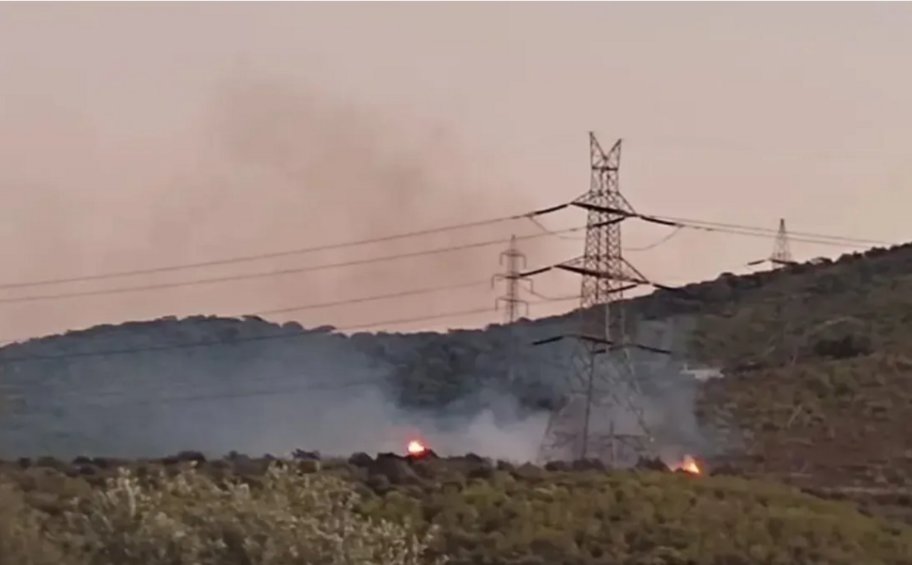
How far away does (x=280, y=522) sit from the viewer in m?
17.4

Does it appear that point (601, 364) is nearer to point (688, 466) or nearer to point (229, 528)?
point (688, 466)

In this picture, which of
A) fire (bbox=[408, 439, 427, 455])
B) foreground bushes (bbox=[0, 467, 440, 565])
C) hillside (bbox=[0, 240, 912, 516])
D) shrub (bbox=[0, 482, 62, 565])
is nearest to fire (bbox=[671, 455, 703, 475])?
hillside (bbox=[0, 240, 912, 516])

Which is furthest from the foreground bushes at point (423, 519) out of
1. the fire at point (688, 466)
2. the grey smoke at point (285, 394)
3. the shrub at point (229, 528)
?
the grey smoke at point (285, 394)

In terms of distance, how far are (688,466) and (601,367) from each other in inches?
290

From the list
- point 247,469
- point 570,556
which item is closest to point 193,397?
point 247,469

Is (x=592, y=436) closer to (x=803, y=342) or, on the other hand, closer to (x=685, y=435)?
(x=685, y=435)

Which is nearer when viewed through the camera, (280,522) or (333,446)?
(280,522)

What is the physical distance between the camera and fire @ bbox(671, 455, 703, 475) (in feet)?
88.0

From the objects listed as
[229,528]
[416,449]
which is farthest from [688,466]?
[229,528]

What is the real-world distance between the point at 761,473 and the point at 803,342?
10241 millimetres

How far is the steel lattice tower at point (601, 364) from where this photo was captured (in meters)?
28.4

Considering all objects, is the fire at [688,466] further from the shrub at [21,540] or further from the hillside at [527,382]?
the shrub at [21,540]

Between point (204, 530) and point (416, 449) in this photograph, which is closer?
point (204, 530)

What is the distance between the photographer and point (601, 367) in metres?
35.0
